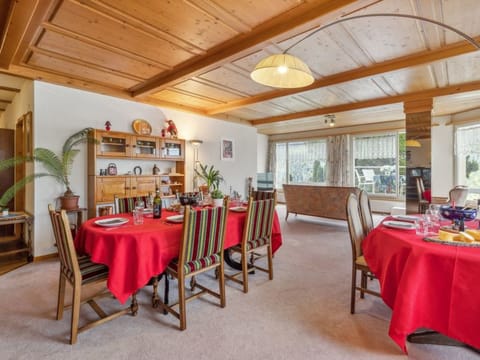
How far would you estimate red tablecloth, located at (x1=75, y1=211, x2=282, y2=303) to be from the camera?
6.24 ft

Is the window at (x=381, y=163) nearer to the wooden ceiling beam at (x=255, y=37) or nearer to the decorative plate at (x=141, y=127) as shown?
the decorative plate at (x=141, y=127)

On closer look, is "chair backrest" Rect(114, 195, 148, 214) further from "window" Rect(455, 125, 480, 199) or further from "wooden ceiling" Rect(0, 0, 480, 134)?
"window" Rect(455, 125, 480, 199)

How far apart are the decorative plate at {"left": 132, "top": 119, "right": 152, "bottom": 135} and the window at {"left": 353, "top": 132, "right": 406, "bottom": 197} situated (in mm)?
5914

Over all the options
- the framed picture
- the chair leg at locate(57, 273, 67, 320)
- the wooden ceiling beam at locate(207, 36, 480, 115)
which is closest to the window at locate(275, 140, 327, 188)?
the framed picture

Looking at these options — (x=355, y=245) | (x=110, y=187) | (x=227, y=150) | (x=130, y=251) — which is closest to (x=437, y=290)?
(x=355, y=245)

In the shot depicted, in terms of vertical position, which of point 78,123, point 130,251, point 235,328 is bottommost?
point 235,328

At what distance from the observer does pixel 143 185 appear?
14.7 feet

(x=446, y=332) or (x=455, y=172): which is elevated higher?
(x=455, y=172)

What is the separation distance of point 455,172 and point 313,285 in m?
5.61

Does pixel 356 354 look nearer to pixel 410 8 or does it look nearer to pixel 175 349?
pixel 175 349

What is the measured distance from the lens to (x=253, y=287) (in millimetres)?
2770

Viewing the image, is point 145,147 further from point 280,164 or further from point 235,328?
point 280,164

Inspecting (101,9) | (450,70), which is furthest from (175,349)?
(450,70)

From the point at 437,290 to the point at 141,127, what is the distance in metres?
4.46
